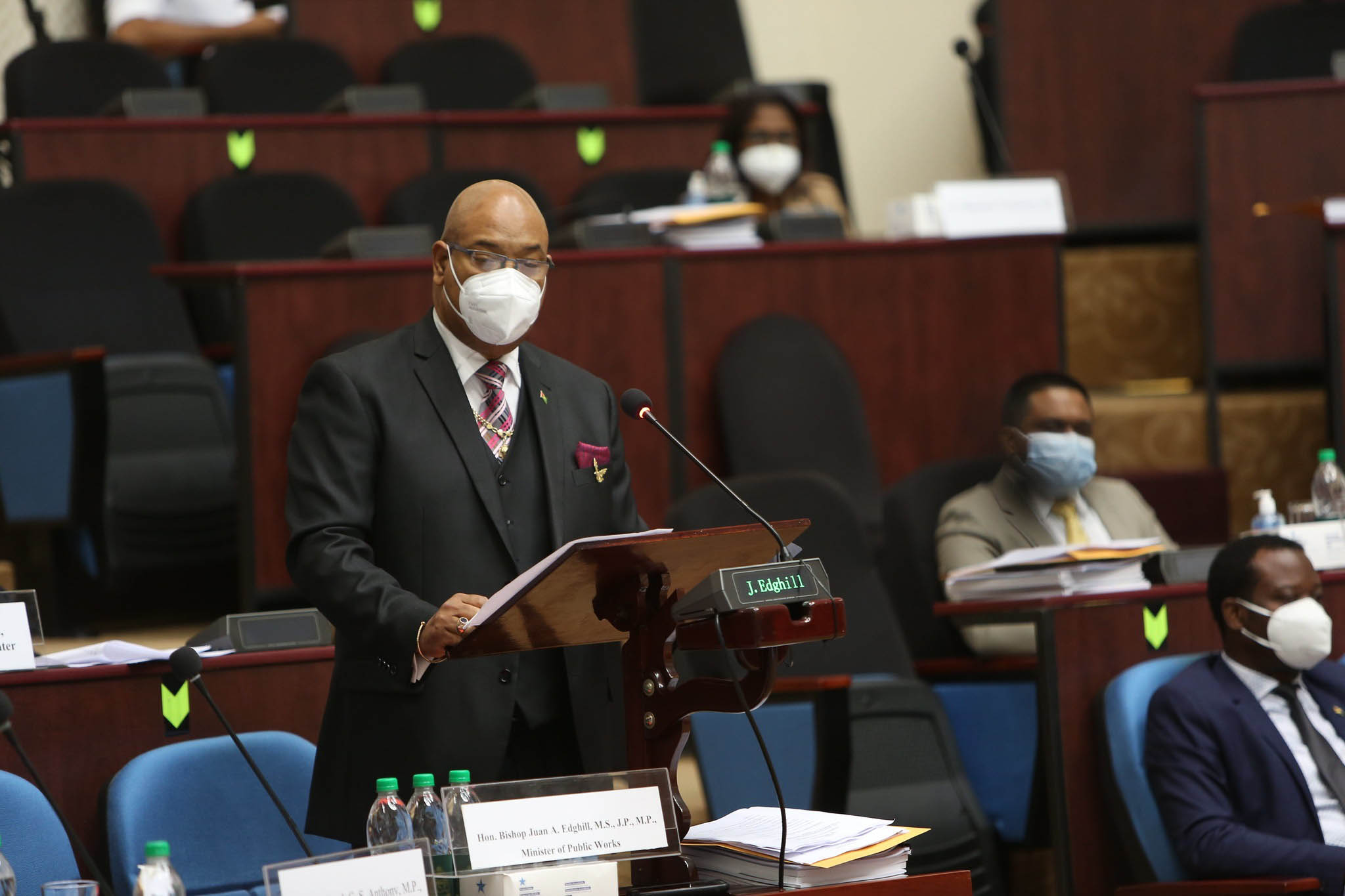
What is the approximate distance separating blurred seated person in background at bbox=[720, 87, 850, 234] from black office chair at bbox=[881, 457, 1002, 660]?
1.27 meters

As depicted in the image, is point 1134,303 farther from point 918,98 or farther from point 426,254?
point 426,254

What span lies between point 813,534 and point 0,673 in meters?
1.60

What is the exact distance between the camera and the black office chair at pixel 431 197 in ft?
15.6

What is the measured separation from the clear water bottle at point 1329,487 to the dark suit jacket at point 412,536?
2.04 metres

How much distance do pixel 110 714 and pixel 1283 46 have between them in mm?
4185

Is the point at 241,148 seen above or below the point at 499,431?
above

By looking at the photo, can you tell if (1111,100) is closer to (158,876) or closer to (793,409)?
(793,409)

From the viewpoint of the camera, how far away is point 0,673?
7.87ft

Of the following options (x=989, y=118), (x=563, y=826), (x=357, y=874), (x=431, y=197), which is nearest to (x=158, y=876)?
(x=357, y=874)

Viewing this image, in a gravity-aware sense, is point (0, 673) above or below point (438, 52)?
below

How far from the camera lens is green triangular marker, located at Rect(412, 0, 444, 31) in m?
5.75

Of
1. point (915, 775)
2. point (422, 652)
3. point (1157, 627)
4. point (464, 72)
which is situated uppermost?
point (464, 72)

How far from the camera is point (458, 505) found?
2098 mm

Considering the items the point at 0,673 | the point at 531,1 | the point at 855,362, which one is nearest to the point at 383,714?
the point at 0,673
